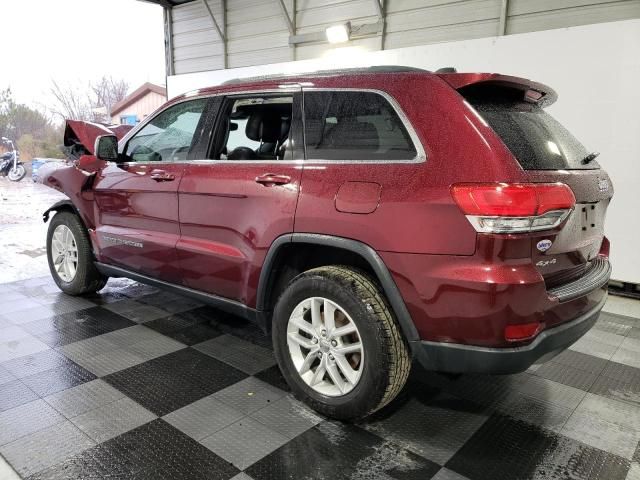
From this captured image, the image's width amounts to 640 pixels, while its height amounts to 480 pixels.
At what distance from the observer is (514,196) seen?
1.62 m

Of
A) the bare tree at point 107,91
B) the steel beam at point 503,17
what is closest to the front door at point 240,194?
the steel beam at point 503,17

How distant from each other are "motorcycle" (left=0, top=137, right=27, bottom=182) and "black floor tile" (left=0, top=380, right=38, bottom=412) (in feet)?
28.3

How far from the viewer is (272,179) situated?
2.24 metres

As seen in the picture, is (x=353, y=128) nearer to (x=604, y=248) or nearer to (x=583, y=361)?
(x=604, y=248)

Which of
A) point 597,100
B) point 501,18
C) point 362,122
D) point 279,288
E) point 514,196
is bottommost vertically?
point 279,288

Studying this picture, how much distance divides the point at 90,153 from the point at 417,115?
2883 millimetres

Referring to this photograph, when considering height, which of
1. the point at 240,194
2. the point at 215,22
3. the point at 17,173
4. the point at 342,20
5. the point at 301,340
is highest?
the point at 215,22

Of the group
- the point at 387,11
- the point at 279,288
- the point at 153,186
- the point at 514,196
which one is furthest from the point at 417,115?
the point at 387,11

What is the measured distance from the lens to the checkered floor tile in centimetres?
181

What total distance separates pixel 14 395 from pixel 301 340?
1.45 metres

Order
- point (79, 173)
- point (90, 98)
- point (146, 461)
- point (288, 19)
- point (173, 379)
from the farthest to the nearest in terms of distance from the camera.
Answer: point (90, 98), point (288, 19), point (79, 173), point (173, 379), point (146, 461)

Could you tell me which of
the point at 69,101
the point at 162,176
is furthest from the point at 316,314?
the point at 69,101

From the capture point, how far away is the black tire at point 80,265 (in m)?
3.55

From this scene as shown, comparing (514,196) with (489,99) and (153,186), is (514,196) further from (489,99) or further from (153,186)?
(153,186)
